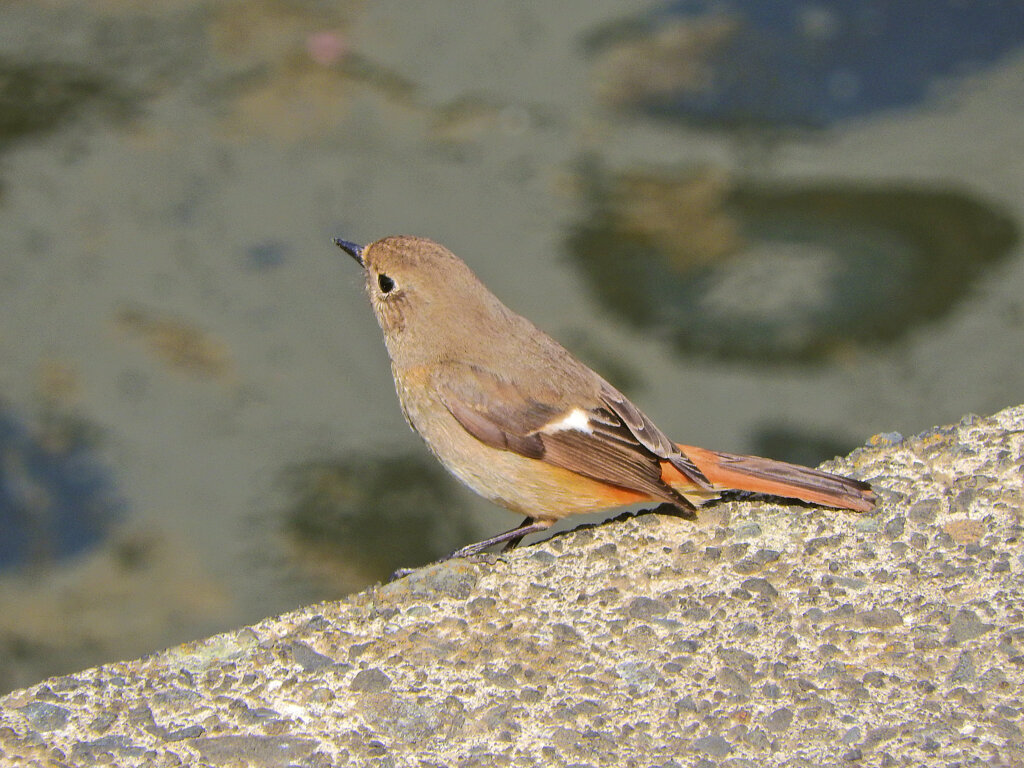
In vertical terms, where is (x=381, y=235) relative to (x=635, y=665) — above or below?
above

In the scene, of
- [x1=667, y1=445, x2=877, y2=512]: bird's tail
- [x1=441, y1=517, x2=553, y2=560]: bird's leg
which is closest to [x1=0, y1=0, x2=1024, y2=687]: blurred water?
[x1=441, y1=517, x2=553, y2=560]: bird's leg

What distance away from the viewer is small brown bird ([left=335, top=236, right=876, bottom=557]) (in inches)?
136

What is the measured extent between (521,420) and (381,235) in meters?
3.61

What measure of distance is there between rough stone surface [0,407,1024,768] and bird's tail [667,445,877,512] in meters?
0.06

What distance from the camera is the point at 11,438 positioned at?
21.1 ft

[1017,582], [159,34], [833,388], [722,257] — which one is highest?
[159,34]

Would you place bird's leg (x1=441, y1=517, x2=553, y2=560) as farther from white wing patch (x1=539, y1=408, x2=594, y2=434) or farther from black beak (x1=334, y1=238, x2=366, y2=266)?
black beak (x1=334, y1=238, x2=366, y2=266)

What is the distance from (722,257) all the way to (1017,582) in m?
4.18

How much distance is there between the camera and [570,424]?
3598 millimetres

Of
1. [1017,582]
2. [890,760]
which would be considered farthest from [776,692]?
[1017,582]

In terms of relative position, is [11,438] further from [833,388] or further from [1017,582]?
[1017,582]

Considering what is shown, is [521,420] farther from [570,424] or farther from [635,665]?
[635,665]

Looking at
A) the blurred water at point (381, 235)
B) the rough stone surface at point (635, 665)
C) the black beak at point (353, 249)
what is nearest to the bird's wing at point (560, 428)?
the rough stone surface at point (635, 665)

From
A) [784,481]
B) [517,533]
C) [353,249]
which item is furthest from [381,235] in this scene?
[784,481]
